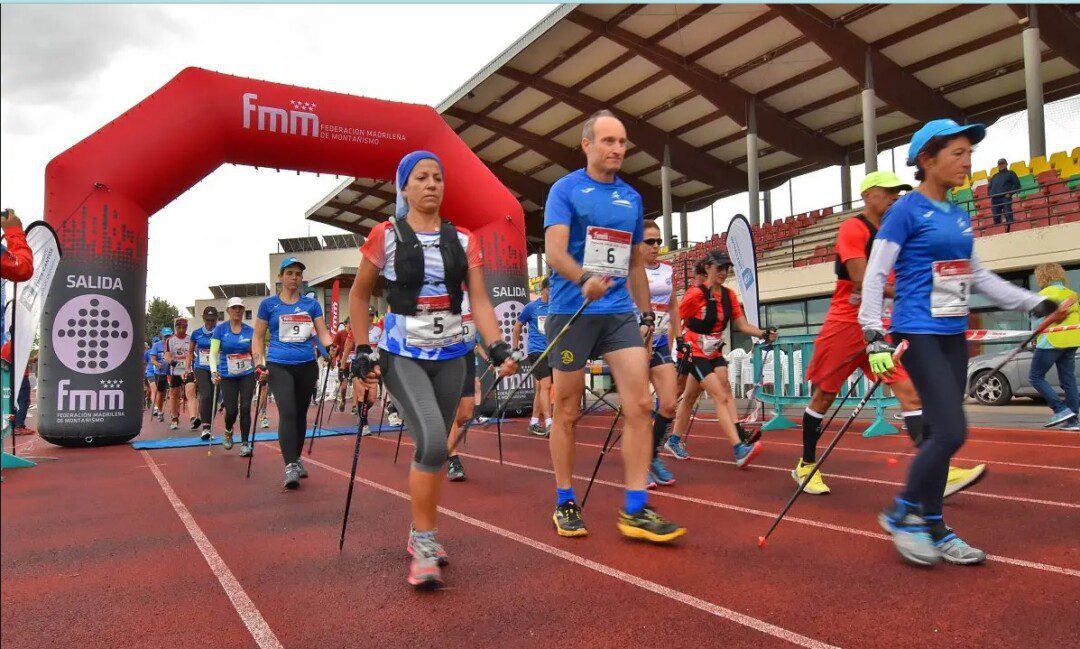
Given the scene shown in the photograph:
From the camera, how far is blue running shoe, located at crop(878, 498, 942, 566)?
3.15 m

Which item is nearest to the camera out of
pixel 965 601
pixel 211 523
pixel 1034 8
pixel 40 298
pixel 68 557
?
pixel 965 601

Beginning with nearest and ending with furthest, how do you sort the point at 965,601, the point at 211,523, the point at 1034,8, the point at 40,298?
1. the point at 965,601
2. the point at 211,523
3. the point at 40,298
4. the point at 1034,8

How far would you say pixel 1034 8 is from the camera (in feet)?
57.0

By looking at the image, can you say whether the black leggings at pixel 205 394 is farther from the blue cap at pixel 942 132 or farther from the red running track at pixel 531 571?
the blue cap at pixel 942 132

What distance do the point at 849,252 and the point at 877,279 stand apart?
1.18 metres

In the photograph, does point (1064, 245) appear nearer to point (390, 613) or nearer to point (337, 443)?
point (337, 443)

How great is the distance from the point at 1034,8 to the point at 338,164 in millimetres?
16963

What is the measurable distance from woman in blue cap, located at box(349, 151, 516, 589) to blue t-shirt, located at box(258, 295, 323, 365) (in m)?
2.93

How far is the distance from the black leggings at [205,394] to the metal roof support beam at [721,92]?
1363cm

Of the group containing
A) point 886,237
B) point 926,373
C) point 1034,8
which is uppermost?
point 1034,8

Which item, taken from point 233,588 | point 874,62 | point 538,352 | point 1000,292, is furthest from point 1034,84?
point 233,588

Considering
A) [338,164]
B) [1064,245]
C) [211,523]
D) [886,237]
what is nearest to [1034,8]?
[1064,245]

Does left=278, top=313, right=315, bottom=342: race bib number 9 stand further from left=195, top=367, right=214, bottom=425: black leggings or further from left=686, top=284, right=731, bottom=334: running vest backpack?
left=195, top=367, right=214, bottom=425: black leggings

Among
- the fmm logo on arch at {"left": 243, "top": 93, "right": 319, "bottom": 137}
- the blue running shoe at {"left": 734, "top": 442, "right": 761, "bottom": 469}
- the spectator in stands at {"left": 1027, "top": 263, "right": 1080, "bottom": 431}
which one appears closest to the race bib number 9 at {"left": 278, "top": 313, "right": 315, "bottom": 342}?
the blue running shoe at {"left": 734, "top": 442, "right": 761, "bottom": 469}
